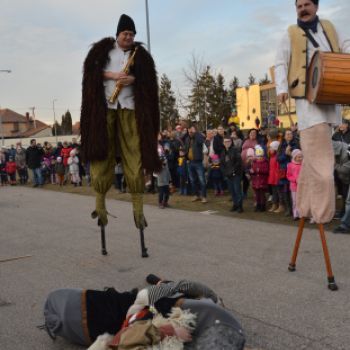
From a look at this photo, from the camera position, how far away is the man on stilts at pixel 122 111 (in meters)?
A: 4.45

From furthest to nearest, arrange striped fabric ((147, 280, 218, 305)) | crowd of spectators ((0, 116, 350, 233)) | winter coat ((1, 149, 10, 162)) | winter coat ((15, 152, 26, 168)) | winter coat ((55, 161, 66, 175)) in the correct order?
winter coat ((1, 149, 10, 162)), winter coat ((15, 152, 26, 168)), winter coat ((55, 161, 66, 175)), crowd of spectators ((0, 116, 350, 233)), striped fabric ((147, 280, 218, 305))

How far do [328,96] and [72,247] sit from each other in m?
3.67

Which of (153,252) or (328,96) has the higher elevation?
(328,96)

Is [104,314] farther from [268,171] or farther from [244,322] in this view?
[268,171]

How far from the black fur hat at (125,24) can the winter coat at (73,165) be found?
12.8 meters

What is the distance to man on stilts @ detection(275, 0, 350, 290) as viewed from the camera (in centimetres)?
355

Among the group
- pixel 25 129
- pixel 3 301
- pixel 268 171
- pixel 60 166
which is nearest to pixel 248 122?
pixel 60 166

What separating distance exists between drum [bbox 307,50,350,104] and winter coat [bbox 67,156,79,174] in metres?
14.4

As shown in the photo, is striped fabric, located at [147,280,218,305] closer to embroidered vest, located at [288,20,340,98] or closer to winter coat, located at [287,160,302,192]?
embroidered vest, located at [288,20,340,98]

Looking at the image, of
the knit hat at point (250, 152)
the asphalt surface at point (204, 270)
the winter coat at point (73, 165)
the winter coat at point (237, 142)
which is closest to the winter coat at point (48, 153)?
the winter coat at point (73, 165)

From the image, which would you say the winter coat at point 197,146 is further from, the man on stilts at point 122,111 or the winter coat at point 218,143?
the man on stilts at point 122,111

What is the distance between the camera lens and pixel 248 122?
4019 cm

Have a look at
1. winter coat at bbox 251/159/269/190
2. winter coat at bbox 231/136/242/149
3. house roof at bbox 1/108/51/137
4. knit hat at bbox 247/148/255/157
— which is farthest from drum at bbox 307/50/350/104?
house roof at bbox 1/108/51/137

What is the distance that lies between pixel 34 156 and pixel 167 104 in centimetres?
2473
